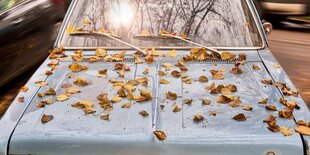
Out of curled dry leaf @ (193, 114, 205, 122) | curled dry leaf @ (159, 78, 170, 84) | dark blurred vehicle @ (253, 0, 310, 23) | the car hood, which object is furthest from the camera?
dark blurred vehicle @ (253, 0, 310, 23)

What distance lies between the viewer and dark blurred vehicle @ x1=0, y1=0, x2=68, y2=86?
19.1 ft

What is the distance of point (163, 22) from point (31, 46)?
10.7ft

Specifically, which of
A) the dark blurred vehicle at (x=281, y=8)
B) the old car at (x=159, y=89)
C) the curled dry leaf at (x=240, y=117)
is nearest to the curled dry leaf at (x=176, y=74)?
the old car at (x=159, y=89)

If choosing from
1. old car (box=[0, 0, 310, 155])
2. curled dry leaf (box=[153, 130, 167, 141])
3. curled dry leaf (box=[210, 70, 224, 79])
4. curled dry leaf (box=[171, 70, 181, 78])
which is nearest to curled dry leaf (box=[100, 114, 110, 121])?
old car (box=[0, 0, 310, 155])

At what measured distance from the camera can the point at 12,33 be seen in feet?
19.5

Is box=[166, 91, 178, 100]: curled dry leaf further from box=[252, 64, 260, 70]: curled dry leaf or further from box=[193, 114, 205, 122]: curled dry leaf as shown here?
box=[252, 64, 260, 70]: curled dry leaf

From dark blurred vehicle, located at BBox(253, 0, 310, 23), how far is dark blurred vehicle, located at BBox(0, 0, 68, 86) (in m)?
5.01

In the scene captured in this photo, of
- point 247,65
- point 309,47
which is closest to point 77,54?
point 247,65

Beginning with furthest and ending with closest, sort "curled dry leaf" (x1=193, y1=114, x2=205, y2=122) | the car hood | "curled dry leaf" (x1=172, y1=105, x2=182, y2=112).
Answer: "curled dry leaf" (x1=172, y1=105, x2=182, y2=112), "curled dry leaf" (x1=193, y1=114, x2=205, y2=122), the car hood

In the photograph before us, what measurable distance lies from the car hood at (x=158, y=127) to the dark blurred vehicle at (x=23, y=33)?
3.01 m

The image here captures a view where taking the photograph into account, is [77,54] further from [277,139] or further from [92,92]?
[277,139]

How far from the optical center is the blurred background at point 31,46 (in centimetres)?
588

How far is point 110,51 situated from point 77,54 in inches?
9.4

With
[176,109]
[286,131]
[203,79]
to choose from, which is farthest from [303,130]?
[203,79]
